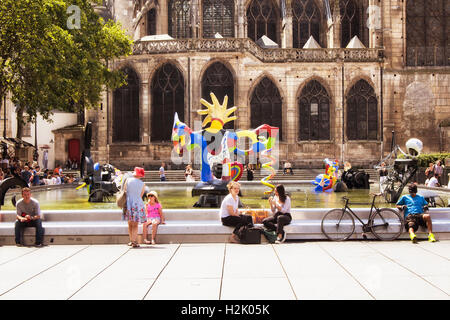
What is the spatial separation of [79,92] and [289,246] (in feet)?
66.7

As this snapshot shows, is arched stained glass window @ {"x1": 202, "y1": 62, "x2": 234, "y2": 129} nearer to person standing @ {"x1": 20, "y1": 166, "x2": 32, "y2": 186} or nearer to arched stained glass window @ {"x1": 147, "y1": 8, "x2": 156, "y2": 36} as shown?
arched stained glass window @ {"x1": 147, "y1": 8, "x2": 156, "y2": 36}

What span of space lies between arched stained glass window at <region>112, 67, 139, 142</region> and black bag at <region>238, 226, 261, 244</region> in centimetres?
2930

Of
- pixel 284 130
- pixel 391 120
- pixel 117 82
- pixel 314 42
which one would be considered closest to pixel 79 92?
pixel 117 82

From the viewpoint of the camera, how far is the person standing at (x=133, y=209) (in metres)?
10.3

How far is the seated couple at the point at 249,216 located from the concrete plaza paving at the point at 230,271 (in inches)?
15.3

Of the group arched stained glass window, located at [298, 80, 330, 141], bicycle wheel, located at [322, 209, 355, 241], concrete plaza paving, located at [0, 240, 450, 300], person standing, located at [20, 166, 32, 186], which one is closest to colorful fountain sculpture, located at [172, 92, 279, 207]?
bicycle wheel, located at [322, 209, 355, 241]

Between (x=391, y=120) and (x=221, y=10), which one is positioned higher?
(x=221, y=10)

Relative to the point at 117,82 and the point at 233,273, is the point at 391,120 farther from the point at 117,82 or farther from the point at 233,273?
the point at 233,273

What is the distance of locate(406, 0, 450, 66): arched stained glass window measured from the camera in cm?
4131

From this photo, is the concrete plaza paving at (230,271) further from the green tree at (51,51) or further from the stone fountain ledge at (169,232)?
the green tree at (51,51)

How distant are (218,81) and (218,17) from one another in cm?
702

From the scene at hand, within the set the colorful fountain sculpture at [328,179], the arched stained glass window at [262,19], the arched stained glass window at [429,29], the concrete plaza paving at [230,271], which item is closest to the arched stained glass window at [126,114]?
the arched stained glass window at [262,19]

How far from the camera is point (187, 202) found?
57.1 ft

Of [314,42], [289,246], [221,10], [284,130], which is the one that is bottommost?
[289,246]
